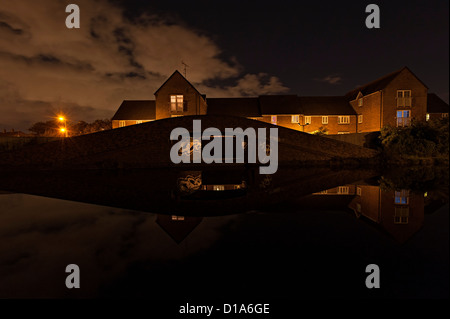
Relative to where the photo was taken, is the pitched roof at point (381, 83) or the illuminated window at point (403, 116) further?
the pitched roof at point (381, 83)

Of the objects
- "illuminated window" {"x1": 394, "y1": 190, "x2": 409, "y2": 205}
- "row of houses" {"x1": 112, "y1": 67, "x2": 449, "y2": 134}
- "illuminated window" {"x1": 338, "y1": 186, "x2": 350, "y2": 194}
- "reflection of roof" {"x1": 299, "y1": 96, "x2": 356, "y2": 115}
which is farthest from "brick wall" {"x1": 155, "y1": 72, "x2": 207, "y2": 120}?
"illuminated window" {"x1": 394, "y1": 190, "x2": 409, "y2": 205}

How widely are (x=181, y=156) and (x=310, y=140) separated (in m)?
11.9

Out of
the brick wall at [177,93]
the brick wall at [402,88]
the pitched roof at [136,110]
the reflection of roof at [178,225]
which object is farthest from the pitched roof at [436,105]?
the reflection of roof at [178,225]

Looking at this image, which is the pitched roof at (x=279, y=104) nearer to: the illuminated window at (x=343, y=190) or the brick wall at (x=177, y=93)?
the brick wall at (x=177, y=93)

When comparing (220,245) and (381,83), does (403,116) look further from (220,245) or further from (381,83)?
(220,245)

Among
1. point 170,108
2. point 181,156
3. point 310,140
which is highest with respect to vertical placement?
point 170,108

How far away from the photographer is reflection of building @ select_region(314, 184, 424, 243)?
193 inches

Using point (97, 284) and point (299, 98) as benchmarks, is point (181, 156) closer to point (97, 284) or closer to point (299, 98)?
point (97, 284)

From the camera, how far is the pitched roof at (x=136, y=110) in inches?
1383

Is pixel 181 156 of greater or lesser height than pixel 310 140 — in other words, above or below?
below

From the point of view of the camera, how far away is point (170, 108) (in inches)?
1187
